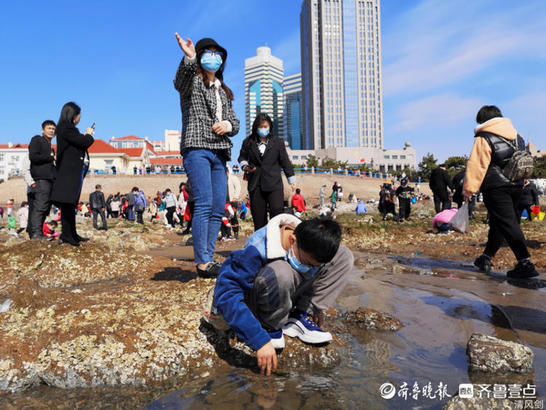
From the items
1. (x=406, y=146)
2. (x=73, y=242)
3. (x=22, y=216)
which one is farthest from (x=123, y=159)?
(x=406, y=146)

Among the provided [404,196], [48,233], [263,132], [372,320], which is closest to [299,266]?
[372,320]

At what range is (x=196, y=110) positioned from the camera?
3.17m

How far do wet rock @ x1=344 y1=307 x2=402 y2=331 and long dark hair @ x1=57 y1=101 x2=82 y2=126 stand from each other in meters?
3.76

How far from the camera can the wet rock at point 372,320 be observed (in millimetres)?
2625

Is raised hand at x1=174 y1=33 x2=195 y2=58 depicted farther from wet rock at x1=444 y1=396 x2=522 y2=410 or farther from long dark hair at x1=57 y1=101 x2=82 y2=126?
wet rock at x1=444 y1=396 x2=522 y2=410

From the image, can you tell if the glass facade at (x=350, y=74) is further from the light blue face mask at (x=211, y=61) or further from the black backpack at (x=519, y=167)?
the light blue face mask at (x=211, y=61)

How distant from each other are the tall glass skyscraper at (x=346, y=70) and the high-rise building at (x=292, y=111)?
43521 millimetres

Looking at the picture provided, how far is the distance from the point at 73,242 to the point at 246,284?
3477mm

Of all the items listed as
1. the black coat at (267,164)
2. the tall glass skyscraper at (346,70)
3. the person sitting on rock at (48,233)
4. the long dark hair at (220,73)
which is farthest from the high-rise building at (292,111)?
the long dark hair at (220,73)

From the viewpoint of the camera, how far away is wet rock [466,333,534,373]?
193 cm

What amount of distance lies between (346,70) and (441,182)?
112907mm

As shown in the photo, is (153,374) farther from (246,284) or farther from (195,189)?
(195,189)

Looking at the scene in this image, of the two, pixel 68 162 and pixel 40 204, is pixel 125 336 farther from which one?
pixel 40 204

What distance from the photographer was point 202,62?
3078 mm
